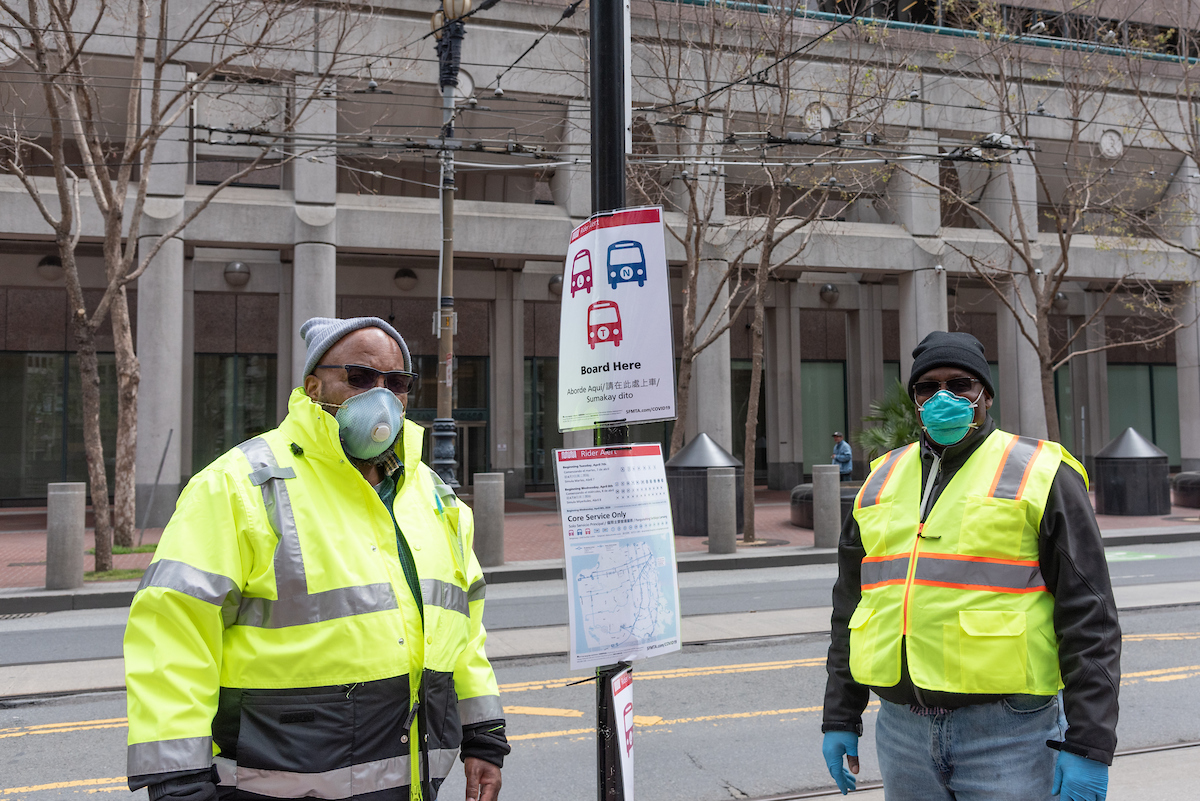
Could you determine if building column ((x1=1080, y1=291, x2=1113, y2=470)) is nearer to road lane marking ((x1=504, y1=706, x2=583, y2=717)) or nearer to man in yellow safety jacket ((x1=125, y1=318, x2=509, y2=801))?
road lane marking ((x1=504, y1=706, x2=583, y2=717))

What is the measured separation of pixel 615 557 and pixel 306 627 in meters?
1.16

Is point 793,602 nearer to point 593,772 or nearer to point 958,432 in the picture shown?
Result: point 593,772

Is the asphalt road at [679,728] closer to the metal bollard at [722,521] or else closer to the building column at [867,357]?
the metal bollard at [722,521]

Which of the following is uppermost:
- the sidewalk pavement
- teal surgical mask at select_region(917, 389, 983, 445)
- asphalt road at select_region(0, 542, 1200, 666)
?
teal surgical mask at select_region(917, 389, 983, 445)

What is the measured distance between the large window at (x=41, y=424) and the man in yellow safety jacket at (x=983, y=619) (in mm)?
25747

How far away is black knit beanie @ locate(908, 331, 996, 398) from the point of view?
310cm

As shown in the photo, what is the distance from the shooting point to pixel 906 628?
2959mm

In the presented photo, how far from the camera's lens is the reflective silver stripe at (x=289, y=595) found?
237 centimetres

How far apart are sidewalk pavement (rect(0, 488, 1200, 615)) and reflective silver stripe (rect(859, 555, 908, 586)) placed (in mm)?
9348

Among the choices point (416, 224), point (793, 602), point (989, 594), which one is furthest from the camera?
point (416, 224)

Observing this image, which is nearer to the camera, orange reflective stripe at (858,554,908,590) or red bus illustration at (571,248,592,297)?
orange reflective stripe at (858,554,908,590)

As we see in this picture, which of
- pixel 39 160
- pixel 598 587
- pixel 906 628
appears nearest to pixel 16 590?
pixel 598 587

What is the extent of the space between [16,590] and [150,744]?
11.9m

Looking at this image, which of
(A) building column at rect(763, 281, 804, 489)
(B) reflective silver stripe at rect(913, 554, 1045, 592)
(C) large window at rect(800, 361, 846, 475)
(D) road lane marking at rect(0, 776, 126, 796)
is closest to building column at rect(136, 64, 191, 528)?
(D) road lane marking at rect(0, 776, 126, 796)
